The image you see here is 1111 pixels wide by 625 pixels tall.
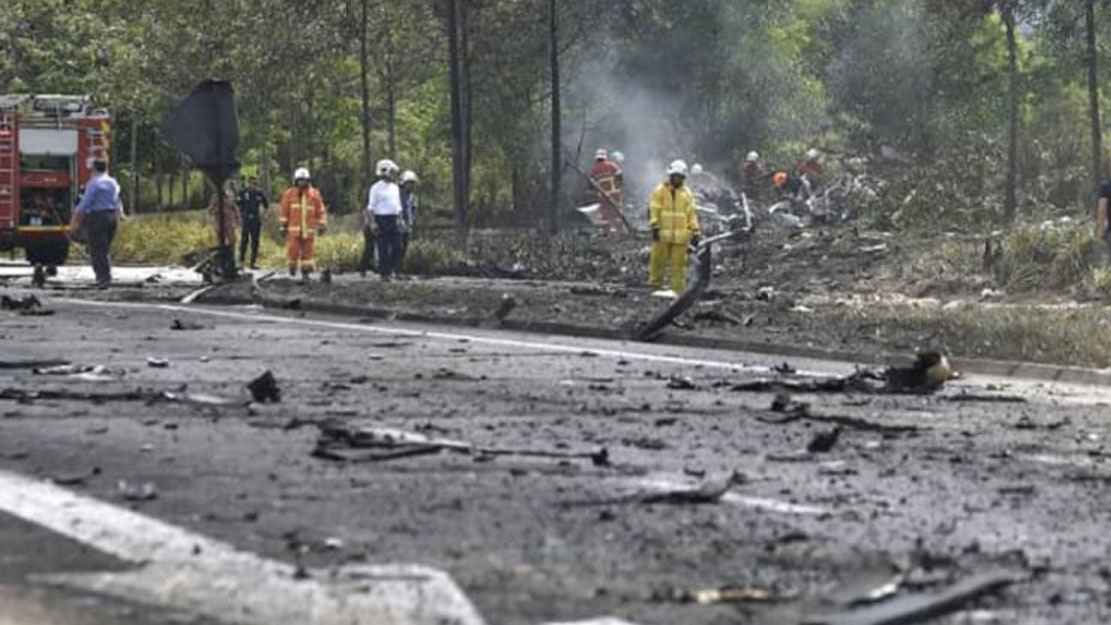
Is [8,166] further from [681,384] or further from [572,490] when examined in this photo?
[572,490]

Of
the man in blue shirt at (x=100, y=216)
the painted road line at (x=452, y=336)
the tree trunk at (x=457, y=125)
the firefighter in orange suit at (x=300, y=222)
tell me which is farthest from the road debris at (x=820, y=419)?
the tree trunk at (x=457, y=125)

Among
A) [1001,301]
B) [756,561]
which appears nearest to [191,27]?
[1001,301]

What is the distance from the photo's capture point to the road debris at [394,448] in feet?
35.7

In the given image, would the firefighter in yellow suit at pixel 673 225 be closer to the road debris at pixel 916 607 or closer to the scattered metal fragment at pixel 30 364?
the scattered metal fragment at pixel 30 364

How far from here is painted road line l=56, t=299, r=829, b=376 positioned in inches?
735

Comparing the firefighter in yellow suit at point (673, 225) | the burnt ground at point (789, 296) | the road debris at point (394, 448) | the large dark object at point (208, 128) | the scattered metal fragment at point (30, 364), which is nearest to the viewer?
the road debris at point (394, 448)

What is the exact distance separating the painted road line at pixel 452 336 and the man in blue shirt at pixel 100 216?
317 cm

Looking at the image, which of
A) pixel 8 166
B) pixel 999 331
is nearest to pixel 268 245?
pixel 8 166

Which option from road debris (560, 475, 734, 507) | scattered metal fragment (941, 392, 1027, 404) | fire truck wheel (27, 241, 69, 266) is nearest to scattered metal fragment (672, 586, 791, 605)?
road debris (560, 475, 734, 507)

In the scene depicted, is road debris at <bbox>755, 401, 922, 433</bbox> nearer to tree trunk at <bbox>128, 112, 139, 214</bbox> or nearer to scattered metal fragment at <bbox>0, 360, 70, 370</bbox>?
scattered metal fragment at <bbox>0, 360, 70, 370</bbox>

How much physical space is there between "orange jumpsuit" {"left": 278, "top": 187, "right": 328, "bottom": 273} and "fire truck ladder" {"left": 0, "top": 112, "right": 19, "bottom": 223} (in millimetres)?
9877

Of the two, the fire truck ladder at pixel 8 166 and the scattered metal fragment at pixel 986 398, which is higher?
the fire truck ladder at pixel 8 166

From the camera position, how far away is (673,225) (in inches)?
1072

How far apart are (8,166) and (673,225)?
1869cm
